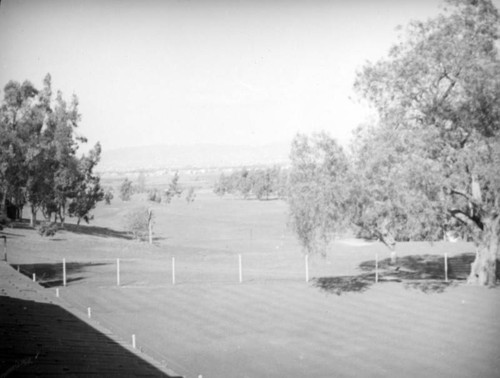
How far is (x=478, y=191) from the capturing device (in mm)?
25609

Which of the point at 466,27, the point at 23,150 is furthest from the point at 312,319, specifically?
the point at 23,150

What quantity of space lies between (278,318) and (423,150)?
898cm

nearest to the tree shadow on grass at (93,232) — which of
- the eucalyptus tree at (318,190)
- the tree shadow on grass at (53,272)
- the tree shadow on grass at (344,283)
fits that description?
the tree shadow on grass at (53,272)

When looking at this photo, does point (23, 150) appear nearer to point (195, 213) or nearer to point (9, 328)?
point (9, 328)

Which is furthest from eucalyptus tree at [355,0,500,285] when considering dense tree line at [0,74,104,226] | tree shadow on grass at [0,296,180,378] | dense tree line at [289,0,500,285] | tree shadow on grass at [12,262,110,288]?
dense tree line at [0,74,104,226]

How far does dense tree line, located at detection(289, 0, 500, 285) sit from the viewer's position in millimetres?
23516

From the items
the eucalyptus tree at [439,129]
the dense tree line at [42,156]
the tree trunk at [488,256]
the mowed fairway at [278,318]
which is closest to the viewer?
the mowed fairway at [278,318]

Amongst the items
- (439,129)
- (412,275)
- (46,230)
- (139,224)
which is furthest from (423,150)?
(139,224)

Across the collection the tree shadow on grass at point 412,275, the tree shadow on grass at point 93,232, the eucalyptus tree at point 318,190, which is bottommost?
the tree shadow on grass at point 412,275

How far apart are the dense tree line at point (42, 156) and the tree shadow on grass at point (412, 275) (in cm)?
2997

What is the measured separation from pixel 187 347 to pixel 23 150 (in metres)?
40.8

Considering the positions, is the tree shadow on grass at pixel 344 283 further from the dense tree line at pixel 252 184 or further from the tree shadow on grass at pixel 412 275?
the dense tree line at pixel 252 184

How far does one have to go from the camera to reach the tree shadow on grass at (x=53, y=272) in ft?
104

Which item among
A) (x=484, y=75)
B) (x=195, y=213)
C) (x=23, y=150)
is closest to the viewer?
(x=484, y=75)
